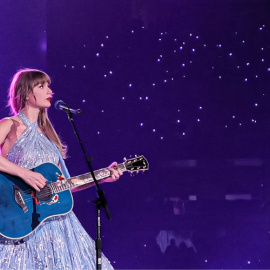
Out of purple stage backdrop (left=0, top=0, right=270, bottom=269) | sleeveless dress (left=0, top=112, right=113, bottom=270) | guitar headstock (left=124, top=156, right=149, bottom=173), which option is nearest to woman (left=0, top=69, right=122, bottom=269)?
sleeveless dress (left=0, top=112, right=113, bottom=270)

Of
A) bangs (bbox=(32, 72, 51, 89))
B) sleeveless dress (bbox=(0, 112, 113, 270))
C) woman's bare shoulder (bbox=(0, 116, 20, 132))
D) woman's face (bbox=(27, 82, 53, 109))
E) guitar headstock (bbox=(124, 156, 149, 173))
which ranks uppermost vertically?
bangs (bbox=(32, 72, 51, 89))

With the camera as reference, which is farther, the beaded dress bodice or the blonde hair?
the blonde hair

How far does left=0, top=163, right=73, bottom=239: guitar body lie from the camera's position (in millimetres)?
2715

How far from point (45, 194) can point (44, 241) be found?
280mm

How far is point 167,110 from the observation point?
4664 millimetres

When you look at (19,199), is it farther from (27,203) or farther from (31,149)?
(31,149)

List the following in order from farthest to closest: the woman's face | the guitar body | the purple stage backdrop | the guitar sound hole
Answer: the purple stage backdrop
the woman's face
the guitar sound hole
the guitar body

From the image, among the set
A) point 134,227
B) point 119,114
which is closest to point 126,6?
point 119,114

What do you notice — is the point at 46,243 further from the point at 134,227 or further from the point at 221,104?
the point at 221,104

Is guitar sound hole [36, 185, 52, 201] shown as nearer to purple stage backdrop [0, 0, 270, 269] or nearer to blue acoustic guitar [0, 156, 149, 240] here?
blue acoustic guitar [0, 156, 149, 240]

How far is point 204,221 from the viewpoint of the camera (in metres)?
4.57

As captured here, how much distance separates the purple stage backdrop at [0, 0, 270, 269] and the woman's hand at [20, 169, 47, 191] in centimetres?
190

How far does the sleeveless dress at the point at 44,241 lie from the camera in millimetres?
2797

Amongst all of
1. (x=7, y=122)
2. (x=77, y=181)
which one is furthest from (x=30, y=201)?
(x=7, y=122)
